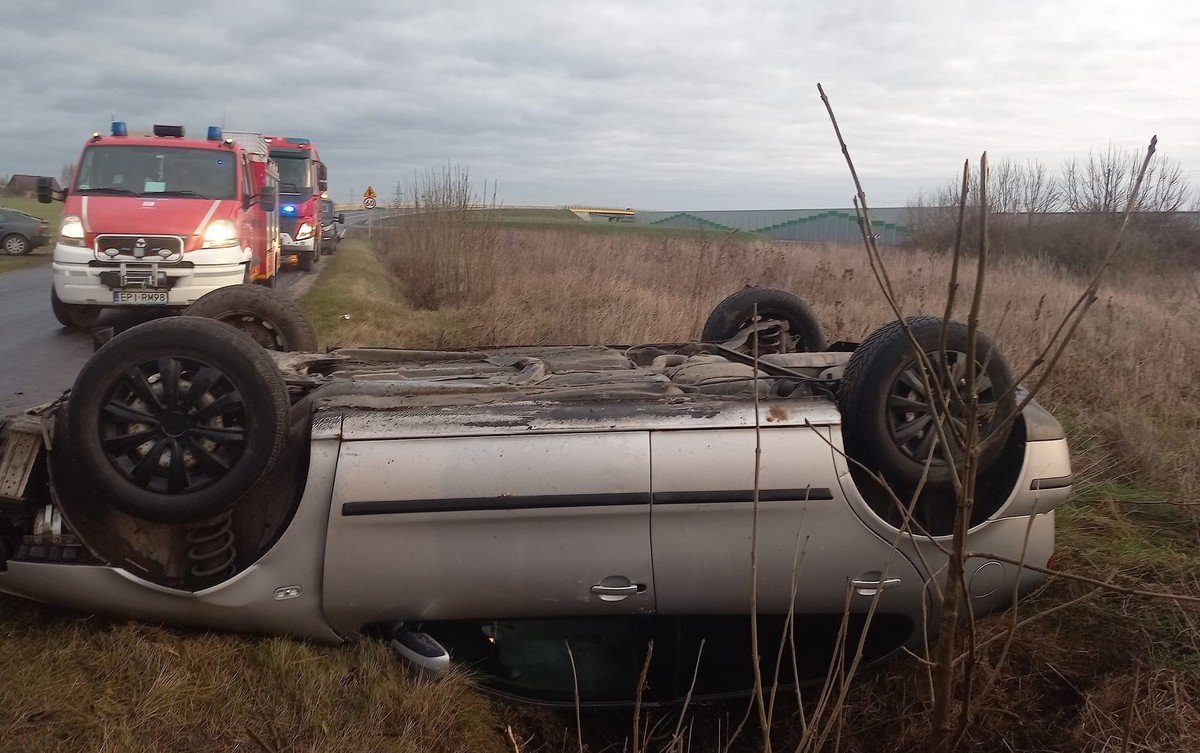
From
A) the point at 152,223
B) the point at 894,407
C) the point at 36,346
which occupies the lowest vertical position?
the point at 36,346

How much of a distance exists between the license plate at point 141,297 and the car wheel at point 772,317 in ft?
24.4

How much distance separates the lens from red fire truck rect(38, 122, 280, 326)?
9906mm

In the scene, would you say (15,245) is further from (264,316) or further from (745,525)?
(745,525)

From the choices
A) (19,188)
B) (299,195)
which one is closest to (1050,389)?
(299,195)

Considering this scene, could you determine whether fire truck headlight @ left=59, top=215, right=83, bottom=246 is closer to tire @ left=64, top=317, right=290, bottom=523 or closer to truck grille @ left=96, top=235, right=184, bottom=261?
truck grille @ left=96, top=235, right=184, bottom=261

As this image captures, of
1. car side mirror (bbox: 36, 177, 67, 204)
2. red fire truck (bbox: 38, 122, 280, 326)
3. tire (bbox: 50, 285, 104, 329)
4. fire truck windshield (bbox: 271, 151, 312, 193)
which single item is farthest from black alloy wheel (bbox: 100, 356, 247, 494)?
fire truck windshield (bbox: 271, 151, 312, 193)

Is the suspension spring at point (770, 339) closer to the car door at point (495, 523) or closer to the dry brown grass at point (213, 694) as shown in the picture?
the car door at point (495, 523)

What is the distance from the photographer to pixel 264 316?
4.64m

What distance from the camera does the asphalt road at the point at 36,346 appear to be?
7.64 m

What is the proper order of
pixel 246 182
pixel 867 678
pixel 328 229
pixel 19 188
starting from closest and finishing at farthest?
pixel 867 678 → pixel 246 182 → pixel 328 229 → pixel 19 188

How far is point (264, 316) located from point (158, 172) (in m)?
7.41

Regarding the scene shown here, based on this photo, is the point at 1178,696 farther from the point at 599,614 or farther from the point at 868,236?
the point at 868,236

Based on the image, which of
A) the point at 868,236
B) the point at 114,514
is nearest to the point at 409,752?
the point at 114,514

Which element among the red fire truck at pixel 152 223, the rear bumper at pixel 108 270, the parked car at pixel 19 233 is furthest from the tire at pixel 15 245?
the rear bumper at pixel 108 270
